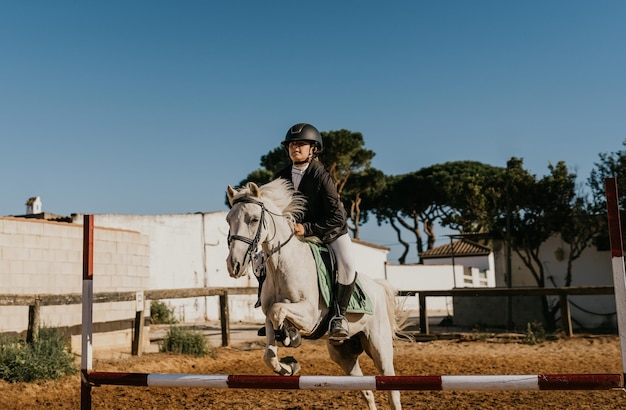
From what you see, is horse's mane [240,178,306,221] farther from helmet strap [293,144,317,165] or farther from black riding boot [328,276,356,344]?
black riding boot [328,276,356,344]

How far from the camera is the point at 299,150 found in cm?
455

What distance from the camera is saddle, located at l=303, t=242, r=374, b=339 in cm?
444

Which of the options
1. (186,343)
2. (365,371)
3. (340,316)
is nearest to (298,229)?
(340,316)

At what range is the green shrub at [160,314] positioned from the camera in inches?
784

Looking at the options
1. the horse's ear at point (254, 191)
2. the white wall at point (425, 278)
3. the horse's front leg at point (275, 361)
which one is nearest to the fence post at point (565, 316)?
the horse's front leg at point (275, 361)

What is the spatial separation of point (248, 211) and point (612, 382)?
7.87 feet

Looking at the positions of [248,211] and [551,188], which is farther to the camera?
[551,188]

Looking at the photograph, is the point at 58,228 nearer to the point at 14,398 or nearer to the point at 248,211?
the point at 14,398

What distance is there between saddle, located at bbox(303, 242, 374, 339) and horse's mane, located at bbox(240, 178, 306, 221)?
0.32 metres

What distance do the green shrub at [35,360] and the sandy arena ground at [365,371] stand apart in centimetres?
18

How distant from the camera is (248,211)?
396 cm

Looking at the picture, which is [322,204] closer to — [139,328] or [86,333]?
[86,333]

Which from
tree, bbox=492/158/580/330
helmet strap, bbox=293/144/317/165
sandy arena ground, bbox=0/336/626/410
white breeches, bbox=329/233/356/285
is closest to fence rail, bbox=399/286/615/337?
sandy arena ground, bbox=0/336/626/410

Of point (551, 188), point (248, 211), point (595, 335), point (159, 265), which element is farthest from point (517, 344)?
point (159, 265)
